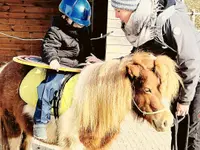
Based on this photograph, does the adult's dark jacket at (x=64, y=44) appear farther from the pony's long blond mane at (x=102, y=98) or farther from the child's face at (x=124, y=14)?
the child's face at (x=124, y=14)

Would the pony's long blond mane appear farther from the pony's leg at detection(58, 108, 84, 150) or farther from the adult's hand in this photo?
the adult's hand

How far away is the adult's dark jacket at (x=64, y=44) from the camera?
3.83 metres

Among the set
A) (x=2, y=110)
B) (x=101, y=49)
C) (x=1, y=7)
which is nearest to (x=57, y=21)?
(x=2, y=110)

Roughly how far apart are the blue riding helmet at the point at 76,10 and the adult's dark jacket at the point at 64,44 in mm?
107

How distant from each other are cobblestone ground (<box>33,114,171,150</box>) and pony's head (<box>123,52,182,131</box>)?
1881mm

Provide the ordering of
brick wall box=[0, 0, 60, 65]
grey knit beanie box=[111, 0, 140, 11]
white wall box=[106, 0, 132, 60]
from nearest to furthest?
grey knit beanie box=[111, 0, 140, 11] < white wall box=[106, 0, 132, 60] < brick wall box=[0, 0, 60, 65]

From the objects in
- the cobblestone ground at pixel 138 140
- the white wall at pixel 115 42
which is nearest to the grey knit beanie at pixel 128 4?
the cobblestone ground at pixel 138 140

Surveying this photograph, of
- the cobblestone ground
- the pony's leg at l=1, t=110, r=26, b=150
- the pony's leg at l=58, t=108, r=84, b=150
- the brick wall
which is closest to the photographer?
the pony's leg at l=58, t=108, r=84, b=150

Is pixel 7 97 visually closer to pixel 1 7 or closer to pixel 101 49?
pixel 101 49

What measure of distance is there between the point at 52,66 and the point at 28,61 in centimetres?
34

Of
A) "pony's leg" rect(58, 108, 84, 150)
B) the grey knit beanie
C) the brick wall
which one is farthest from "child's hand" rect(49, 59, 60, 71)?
the brick wall

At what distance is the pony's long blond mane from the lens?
133 inches

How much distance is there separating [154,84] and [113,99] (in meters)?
0.35

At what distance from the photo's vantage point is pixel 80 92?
3549 mm
